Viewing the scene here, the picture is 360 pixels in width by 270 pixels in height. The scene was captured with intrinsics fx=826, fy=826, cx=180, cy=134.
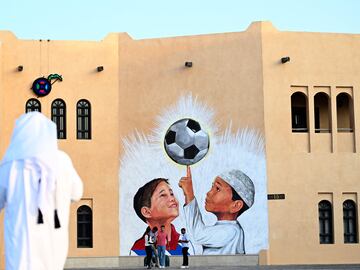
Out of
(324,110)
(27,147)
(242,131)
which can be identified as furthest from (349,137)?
(27,147)

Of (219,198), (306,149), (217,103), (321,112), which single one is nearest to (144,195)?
(219,198)

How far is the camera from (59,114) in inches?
1246

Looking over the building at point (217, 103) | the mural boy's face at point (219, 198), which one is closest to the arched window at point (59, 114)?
the building at point (217, 103)

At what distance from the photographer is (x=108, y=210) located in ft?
102

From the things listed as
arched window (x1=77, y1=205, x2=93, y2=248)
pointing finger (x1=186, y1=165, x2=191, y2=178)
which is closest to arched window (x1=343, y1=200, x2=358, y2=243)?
pointing finger (x1=186, y1=165, x2=191, y2=178)

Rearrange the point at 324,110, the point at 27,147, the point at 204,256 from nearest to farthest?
1. the point at 27,147
2. the point at 204,256
3. the point at 324,110

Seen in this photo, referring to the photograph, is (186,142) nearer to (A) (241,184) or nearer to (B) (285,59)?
(A) (241,184)

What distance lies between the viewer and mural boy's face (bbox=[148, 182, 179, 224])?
102 ft

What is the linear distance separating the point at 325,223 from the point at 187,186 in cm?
542

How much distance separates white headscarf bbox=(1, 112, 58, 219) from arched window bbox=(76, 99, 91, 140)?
24958 millimetres

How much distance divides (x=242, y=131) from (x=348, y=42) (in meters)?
5.47

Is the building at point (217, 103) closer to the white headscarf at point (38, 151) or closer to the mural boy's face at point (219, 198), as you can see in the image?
the mural boy's face at point (219, 198)

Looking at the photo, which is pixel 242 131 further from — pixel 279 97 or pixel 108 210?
pixel 108 210

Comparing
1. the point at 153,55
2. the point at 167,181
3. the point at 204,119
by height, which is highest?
the point at 153,55
